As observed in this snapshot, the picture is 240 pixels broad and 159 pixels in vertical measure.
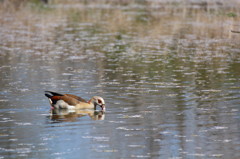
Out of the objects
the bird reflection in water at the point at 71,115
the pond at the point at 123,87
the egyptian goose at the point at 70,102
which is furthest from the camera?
the egyptian goose at the point at 70,102

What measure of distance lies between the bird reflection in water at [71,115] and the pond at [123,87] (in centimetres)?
3

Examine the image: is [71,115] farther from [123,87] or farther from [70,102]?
[123,87]

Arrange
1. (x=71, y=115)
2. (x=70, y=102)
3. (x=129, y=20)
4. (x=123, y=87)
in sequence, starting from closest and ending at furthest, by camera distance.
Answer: (x=71, y=115) < (x=70, y=102) < (x=123, y=87) < (x=129, y=20)

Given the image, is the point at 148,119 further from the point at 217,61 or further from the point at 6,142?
the point at 217,61

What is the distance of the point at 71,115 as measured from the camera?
16250 millimetres

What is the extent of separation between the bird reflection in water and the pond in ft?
0.08

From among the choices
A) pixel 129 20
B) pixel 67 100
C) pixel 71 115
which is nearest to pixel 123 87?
pixel 67 100

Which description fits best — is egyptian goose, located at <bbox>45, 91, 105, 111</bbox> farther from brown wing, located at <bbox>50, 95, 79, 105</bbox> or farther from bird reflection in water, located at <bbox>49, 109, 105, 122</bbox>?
bird reflection in water, located at <bbox>49, 109, 105, 122</bbox>

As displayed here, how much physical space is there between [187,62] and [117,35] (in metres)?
10.9

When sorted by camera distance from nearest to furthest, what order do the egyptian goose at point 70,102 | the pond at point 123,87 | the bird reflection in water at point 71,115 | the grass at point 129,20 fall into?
the pond at point 123,87
the bird reflection in water at point 71,115
the egyptian goose at point 70,102
the grass at point 129,20

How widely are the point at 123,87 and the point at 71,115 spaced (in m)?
4.34

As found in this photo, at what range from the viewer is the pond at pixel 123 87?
41.9 ft

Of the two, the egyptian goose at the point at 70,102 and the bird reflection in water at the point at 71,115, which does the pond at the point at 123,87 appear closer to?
the bird reflection in water at the point at 71,115

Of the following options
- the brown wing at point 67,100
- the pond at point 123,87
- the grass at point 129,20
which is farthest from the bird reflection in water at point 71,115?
the grass at point 129,20
